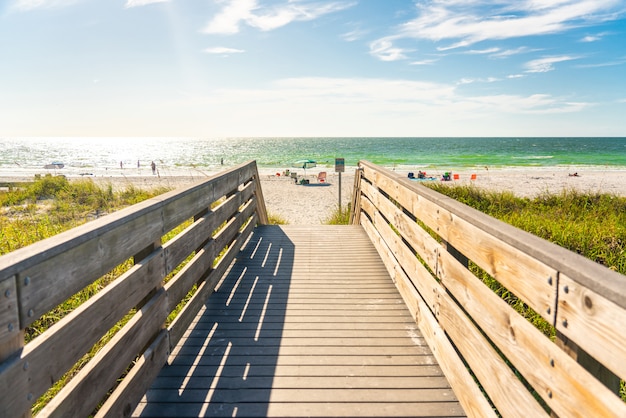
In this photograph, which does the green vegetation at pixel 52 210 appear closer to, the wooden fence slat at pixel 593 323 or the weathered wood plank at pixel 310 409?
the weathered wood plank at pixel 310 409

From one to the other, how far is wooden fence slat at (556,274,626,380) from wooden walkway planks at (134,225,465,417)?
3.99 ft

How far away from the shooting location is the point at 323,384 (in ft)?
7.89

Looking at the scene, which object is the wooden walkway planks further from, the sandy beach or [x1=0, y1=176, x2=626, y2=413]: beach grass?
the sandy beach

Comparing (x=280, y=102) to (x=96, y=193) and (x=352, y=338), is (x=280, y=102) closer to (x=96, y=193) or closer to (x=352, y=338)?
(x=96, y=193)

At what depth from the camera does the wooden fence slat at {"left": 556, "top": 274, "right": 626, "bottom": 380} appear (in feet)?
3.21

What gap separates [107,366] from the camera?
5.89 ft

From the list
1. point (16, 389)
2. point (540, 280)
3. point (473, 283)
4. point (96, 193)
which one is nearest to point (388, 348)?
point (473, 283)

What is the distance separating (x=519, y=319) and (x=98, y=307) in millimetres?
1777

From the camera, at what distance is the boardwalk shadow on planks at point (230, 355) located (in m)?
2.21

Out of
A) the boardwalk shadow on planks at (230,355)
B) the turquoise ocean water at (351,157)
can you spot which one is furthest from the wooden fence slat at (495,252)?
the turquoise ocean water at (351,157)

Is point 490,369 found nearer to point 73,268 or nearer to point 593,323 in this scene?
point 593,323

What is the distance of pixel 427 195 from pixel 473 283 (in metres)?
1.11

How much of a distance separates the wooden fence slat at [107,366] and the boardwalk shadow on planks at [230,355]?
35 cm

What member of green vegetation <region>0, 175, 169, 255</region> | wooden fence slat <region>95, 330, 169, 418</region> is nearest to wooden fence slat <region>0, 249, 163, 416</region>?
wooden fence slat <region>95, 330, 169, 418</region>
